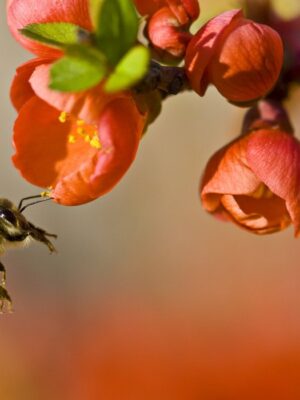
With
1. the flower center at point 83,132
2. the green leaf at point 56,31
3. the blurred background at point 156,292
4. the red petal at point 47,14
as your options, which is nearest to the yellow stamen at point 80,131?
the flower center at point 83,132

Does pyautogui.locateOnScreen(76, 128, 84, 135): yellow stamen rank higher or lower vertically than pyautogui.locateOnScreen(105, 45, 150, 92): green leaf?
lower

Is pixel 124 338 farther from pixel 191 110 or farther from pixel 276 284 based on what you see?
pixel 191 110

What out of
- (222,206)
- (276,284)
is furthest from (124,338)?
(222,206)

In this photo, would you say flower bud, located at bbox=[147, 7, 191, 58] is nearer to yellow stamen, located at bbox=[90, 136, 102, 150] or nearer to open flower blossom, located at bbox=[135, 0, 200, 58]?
open flower blossom, located at bbox=[135, 0, 200, 58]

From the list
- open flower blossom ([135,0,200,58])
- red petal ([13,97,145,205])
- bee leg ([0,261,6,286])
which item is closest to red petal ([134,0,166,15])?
open flower blossom ([135,0,200,58])

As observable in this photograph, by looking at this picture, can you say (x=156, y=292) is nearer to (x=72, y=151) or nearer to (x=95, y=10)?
(x=72, y=151)

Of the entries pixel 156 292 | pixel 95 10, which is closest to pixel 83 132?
pixel 95 10

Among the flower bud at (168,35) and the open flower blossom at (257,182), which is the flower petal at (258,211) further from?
the flower bud at (168,35)

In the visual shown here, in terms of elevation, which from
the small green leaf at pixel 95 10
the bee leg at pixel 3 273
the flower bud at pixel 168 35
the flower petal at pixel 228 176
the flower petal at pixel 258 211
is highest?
the small green leaf at pixel 95 10
